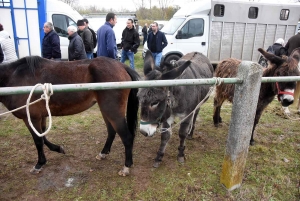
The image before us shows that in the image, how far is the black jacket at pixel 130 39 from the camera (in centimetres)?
779

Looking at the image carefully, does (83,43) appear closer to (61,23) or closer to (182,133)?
(182,133)

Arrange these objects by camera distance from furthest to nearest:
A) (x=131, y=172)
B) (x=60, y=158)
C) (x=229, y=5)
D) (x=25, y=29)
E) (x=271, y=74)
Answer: (x=229, y=5) < (x=25, y=29) < (x=271, y=74) < (x=60, y=158) < (x=131, y=172)

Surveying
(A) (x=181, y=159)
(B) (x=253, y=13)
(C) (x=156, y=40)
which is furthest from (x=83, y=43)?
(B) (x=253, y=13)

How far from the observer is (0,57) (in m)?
4.88

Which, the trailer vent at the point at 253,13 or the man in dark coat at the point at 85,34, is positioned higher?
the trailer vent at the point at 253,13

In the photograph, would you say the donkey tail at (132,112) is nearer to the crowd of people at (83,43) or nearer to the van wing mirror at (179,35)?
the crowd of people at (83,43)

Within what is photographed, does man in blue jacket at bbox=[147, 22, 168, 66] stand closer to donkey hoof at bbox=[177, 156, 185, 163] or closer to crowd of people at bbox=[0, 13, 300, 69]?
crowd of people at bbox=[0, 13, 300, 69]

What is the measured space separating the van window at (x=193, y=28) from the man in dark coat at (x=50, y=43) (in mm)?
5811

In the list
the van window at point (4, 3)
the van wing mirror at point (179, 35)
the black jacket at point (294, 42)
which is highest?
the van window at point (4, 3)

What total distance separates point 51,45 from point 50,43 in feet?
0.19

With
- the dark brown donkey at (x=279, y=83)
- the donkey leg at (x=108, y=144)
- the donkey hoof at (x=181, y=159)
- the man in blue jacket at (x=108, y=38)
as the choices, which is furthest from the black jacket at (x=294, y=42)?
the donkey leg at (x=108, y=144)

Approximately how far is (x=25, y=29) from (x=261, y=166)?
8.72 metres

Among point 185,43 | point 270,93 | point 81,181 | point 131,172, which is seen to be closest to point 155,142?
point 131,172

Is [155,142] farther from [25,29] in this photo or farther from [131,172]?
[25,29]
